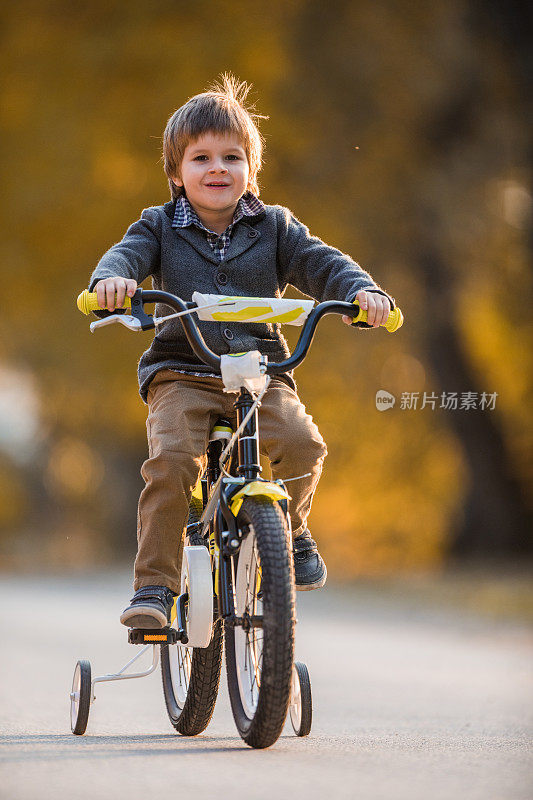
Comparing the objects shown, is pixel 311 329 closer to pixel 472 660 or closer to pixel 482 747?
pixel 482 747

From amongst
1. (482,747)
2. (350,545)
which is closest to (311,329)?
(482,747)

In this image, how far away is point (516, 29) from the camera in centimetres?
1375

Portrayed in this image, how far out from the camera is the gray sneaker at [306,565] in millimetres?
3961

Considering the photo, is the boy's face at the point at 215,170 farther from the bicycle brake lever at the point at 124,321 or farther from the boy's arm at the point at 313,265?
the bicycle brake lever at the point at 124,321

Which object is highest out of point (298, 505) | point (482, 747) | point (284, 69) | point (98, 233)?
point (284, 69)

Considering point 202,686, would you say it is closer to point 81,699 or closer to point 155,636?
point 155,636

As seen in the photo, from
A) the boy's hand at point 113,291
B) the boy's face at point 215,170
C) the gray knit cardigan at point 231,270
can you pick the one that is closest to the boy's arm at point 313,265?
the gray knit cardigan at point 231,270

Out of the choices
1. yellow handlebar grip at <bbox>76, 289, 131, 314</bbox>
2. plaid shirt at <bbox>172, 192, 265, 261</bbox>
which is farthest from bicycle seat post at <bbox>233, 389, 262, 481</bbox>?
plaid shirt at <bbox>172, 192, 265, 261</bbox>

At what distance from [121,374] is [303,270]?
1240 centimetres

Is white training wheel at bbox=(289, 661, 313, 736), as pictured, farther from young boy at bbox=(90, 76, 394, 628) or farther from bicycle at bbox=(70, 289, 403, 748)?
young boy at bbox=(90, 76, 394, 628)

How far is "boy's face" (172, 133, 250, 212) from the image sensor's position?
4.18 m

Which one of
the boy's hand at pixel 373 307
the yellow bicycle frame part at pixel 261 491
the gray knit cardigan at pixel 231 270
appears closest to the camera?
the yellow bicycle frame part at pixel 261 491

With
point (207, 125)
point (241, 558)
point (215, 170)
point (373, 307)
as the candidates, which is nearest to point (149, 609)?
point (241, 558)

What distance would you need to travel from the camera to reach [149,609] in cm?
388
